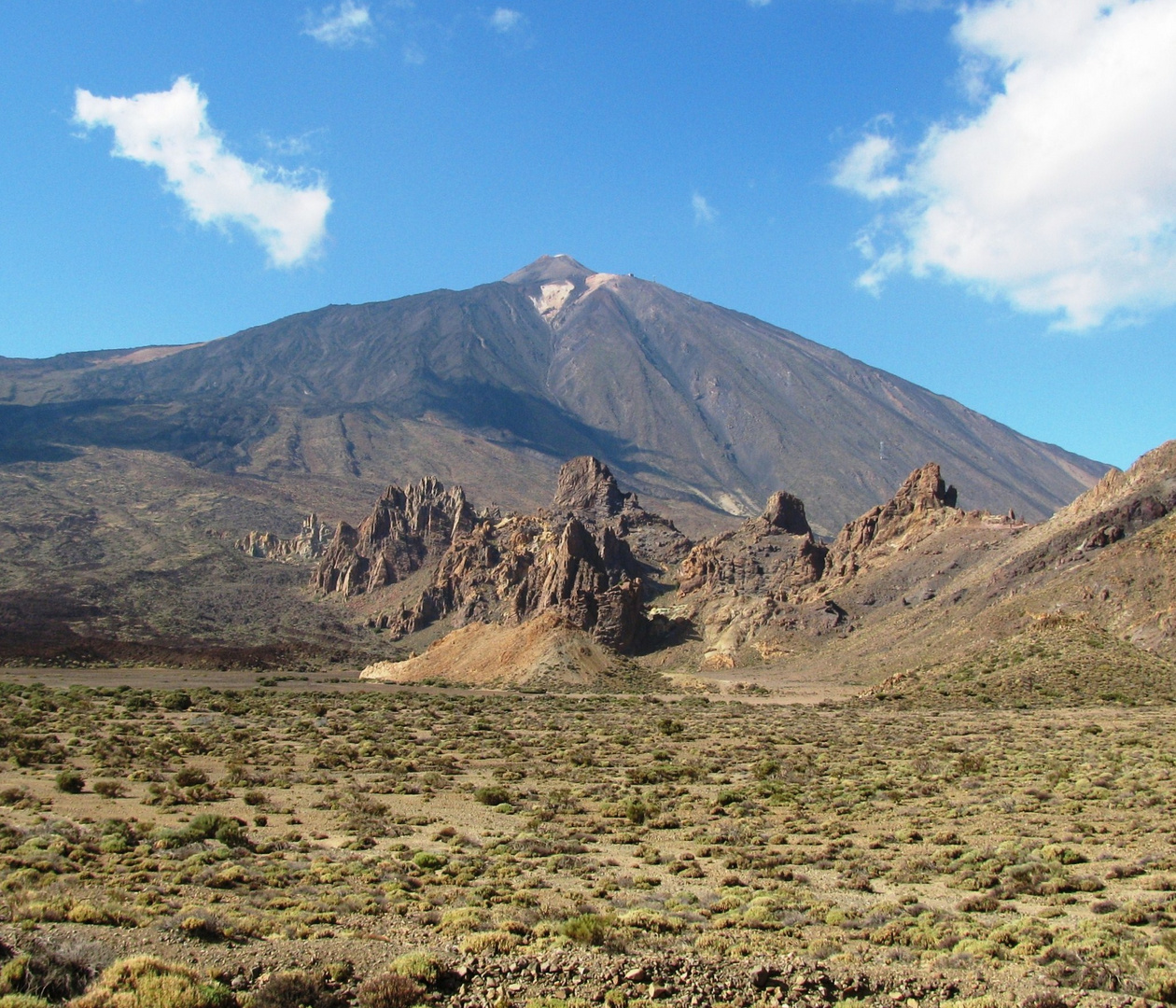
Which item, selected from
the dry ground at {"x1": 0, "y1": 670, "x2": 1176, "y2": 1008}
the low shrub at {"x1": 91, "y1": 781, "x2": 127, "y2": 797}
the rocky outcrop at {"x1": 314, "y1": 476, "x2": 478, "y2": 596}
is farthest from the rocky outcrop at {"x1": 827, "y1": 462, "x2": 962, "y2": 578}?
the low shrub at {"x1": 91, "y1": 781, "x2": 127, "y2": 797}

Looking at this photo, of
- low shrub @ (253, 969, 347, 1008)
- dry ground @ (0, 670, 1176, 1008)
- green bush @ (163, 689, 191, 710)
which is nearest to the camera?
low shrub @ (253, 969, 347, 1008)

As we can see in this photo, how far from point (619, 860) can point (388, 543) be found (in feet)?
388

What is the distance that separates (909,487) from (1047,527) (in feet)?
77.6

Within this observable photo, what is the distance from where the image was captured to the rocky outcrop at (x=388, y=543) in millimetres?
128750

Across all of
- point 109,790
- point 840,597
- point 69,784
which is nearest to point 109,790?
point 109,790

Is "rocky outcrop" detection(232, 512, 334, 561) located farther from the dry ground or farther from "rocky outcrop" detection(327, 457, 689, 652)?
the dry ground

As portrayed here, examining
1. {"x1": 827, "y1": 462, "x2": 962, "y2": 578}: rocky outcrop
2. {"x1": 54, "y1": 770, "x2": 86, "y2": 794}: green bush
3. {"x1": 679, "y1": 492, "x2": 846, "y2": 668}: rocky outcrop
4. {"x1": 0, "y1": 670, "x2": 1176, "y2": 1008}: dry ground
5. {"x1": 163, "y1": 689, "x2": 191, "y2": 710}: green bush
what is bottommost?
{"x1": 163, "y1": 689, "x2": 191, "y2": 710}: green bush

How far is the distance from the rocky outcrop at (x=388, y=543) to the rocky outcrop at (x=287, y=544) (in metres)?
17.7

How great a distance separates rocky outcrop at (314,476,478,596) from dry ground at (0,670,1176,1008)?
92753 millimetres

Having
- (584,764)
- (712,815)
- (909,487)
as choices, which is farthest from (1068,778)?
(909,487)

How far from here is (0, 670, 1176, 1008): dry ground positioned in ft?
34.3

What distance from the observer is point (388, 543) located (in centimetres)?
13175

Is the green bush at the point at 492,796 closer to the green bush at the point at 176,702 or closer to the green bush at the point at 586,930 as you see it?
the green bush at the point at 586,930

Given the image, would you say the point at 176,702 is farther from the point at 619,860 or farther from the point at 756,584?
the point at 756,584
